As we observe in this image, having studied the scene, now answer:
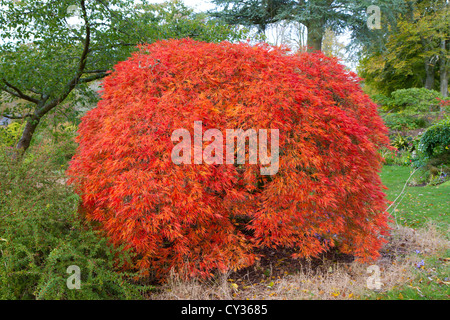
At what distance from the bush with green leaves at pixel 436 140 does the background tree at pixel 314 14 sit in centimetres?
461

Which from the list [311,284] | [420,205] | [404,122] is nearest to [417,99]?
[404,122]

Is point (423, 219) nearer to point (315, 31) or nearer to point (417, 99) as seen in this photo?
point (315, 31)

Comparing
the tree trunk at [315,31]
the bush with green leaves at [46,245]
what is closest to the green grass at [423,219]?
the bush with green leaves at [46,245]

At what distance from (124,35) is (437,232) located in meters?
6.32

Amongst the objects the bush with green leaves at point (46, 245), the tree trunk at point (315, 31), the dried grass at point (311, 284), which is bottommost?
the dried grass at point (311, 284)

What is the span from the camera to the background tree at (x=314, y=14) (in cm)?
1152

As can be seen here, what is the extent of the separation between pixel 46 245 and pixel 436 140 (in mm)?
9034

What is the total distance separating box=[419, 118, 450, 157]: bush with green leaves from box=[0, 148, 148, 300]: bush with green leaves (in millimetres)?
8292

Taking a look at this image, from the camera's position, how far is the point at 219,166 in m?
3.25

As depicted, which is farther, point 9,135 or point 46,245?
point 9,135

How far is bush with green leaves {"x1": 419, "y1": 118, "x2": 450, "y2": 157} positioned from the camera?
849 centimetres

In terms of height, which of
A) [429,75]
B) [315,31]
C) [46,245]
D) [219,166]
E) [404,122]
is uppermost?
[429,75]

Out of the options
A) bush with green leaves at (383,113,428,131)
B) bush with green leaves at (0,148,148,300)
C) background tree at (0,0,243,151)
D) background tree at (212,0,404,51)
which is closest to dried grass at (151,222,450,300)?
bush with green leaves at (0,148,148,300)

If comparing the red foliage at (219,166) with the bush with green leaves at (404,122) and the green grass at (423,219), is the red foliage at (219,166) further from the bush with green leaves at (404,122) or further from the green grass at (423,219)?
the bush with green leaves at (404,122)
